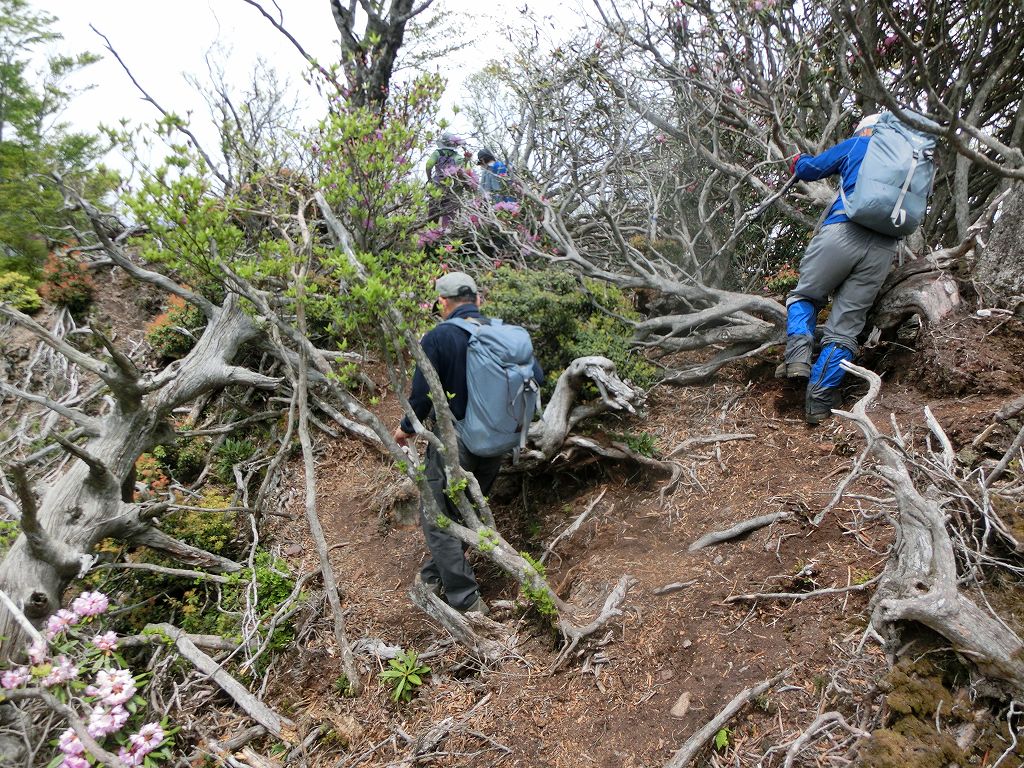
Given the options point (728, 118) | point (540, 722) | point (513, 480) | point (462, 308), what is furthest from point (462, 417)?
point (728, 118)

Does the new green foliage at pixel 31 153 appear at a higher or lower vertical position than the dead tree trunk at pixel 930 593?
higher

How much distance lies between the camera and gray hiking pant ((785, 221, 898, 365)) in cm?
441

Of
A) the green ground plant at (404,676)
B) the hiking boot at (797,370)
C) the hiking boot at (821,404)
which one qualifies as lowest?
the green ground plant at (404,676)

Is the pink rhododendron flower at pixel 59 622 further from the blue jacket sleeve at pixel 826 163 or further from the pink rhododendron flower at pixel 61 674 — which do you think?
the blue jacket sleeve at pixel 826 163

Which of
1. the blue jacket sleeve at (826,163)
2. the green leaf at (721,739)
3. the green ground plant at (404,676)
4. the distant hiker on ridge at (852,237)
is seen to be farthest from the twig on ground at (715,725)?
the blue jacket sleeve at (826,163)

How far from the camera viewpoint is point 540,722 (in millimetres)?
3082

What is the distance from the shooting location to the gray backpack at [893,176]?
406cm

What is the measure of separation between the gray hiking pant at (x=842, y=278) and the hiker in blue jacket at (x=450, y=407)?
2.27m

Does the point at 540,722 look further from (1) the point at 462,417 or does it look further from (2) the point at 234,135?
(2) the point at 234,135

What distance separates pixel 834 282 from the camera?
4.58m

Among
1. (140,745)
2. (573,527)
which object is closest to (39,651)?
(140,745)

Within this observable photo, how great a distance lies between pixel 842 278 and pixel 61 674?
542cm

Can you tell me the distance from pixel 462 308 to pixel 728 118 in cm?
428

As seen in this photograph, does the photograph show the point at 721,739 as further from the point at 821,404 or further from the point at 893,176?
the point at 893,176
